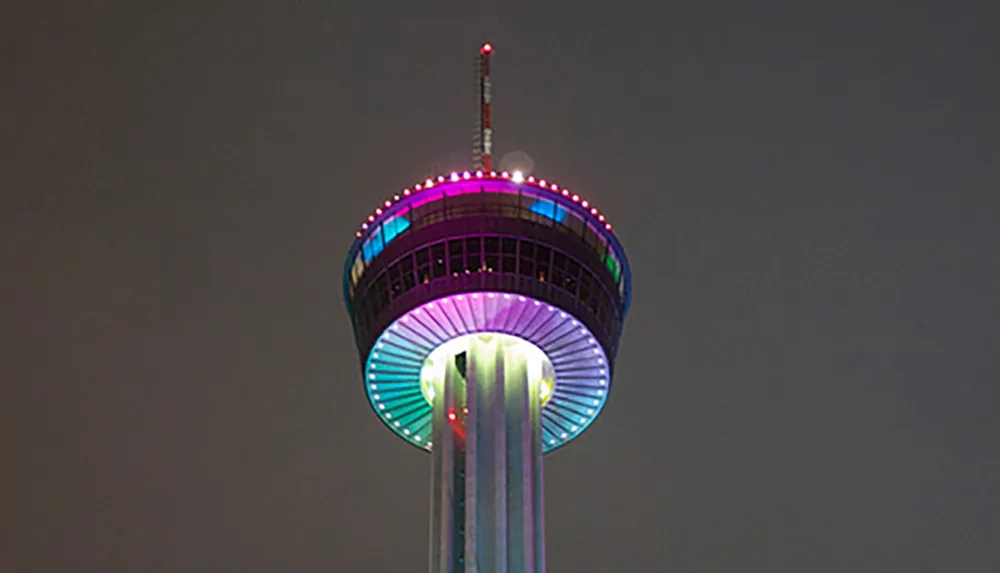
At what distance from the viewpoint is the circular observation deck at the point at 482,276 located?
8344 centimetres

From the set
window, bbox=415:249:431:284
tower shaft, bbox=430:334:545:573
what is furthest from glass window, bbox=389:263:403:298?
tower shaft, bbox=430:334:545:573

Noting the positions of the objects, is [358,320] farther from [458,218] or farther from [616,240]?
[616,240]

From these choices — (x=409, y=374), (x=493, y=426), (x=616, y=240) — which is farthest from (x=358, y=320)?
(x=616, y=240)

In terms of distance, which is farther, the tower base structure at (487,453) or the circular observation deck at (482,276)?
the circular observation deck at (482,276)

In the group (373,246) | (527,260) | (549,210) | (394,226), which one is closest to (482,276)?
(527,260)

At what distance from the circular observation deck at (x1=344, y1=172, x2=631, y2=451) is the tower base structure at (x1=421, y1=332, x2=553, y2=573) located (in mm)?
1207

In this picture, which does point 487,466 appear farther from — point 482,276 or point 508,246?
point 508,246

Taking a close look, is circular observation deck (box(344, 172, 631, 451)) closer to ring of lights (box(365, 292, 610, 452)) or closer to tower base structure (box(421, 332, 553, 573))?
ring of lights (box(365, 292, 610, 452))

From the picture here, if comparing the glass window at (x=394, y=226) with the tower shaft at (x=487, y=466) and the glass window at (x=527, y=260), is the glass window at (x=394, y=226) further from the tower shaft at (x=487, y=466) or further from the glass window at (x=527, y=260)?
the tower shaft at (x=487, y=466)

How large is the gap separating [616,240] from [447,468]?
17.4m

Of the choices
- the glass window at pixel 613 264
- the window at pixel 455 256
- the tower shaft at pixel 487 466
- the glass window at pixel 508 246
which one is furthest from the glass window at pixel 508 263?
the glass window at pixel 613 264

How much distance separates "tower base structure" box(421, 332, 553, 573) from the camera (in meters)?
79.9

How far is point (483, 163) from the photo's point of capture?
9281cm

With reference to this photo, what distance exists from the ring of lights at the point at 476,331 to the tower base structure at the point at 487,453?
2.83 ft
